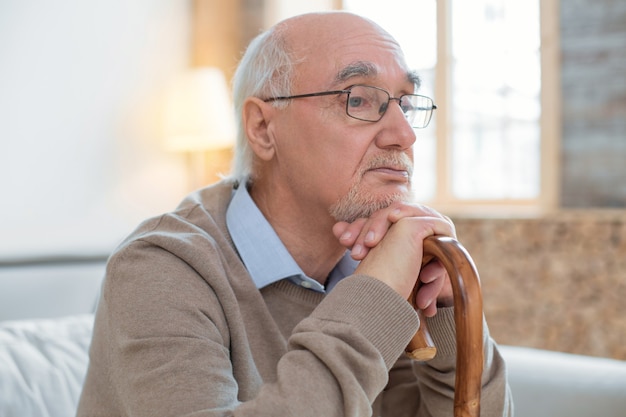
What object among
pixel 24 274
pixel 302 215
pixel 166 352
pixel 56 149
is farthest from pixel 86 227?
pixel 166 352

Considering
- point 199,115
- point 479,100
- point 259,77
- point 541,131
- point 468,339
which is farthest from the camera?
point 479,100

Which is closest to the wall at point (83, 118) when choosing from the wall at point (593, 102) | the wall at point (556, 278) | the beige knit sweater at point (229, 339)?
the wall at point (556, 278)

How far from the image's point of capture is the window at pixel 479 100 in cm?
402

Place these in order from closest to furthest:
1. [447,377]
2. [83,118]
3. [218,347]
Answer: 1. [218,347]
2. [447,377]
3. [83,118]

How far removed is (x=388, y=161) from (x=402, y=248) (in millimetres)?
275

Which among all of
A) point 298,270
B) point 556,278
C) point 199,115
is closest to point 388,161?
point 298,270

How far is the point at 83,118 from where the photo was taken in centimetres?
373

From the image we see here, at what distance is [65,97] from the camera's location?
362cm

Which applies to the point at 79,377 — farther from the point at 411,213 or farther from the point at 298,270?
the point at 411,213

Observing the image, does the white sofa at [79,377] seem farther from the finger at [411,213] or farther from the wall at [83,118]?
the wall at [83,118]

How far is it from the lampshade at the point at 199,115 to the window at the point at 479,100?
1035 mm

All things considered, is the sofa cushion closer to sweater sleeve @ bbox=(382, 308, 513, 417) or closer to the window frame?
sweater sleeve @ bbox=(382, 308, 513, 417)

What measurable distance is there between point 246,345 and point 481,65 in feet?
11.0

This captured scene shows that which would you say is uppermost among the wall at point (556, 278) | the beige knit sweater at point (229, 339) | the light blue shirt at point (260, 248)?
the light blue shirt at point (260, 248)
